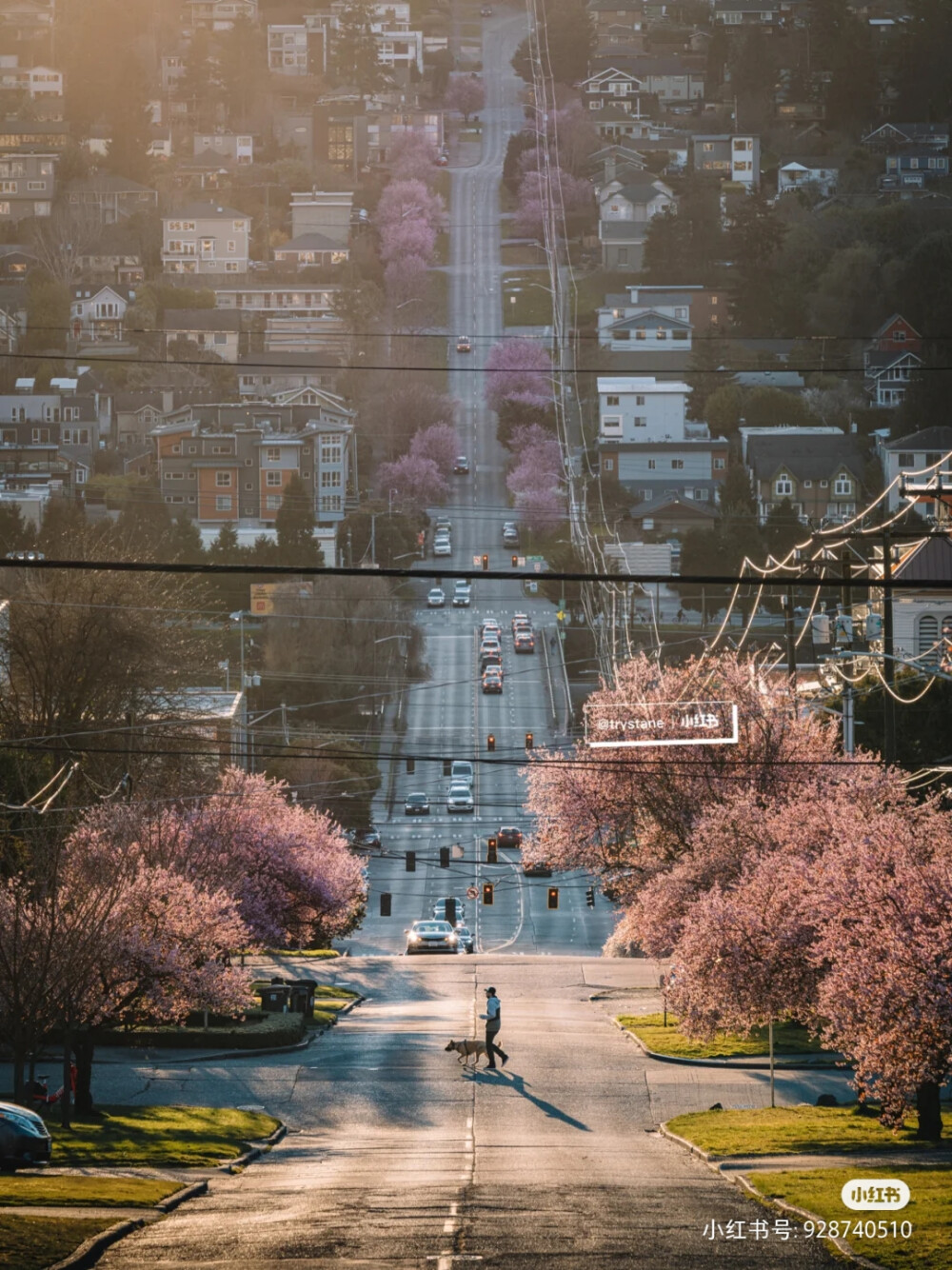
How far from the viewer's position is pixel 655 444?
164m

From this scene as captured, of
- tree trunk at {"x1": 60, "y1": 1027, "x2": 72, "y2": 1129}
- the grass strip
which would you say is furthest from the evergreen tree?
the grass strip

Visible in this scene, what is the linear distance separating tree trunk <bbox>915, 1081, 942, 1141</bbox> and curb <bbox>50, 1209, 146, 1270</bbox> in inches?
456

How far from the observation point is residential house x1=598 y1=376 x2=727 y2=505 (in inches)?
6334

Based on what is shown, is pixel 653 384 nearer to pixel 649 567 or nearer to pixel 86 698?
pixel 649 567

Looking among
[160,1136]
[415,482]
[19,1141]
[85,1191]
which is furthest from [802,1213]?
[415,482]

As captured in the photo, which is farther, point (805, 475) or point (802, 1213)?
point (805, 475)

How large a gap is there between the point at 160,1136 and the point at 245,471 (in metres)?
131

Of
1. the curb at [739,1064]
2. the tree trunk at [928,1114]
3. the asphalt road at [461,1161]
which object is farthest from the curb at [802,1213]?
the curb at [739,1064]

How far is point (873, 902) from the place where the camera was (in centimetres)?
3044

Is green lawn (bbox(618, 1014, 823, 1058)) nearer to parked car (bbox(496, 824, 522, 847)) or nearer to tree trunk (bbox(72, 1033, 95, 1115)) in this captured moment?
tree trunk (bbox(72, 1033, 95, 1115))

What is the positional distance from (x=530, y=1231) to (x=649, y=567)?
372 ft

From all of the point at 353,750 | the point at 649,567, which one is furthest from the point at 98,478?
the point at 353,750

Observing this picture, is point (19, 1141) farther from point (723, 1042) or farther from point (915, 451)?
point (915, 451)

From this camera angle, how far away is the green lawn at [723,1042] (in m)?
42.2
